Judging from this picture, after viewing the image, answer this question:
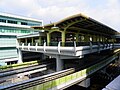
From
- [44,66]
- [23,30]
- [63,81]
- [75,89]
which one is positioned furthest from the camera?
[23,30]

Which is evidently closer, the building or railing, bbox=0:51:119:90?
railing, bbox=0:51:119:90

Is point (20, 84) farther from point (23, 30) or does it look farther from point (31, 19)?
point (31, 19)

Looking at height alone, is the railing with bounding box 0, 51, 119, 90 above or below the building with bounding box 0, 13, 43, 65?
below

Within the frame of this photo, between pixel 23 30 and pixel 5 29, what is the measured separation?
5.46 meters

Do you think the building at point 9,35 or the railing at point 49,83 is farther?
the building at point 9,35

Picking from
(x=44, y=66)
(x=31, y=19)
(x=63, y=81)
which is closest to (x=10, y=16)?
(x=31, y=19)

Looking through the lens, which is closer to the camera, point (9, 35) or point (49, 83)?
point (49, 83)

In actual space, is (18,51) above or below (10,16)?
below

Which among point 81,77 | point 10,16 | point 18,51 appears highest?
point 10,16

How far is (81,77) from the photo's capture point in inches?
512

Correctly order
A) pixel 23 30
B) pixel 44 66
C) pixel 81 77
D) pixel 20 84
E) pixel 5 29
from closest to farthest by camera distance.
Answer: pixel 20 84
pixel 81 77
pixel 44 66
pixel 5 29
pixel 23 30

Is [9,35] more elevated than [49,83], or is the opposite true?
[9,35]

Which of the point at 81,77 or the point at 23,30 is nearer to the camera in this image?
the point at 81,77

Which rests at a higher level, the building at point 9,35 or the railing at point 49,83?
the building at point 9,35
